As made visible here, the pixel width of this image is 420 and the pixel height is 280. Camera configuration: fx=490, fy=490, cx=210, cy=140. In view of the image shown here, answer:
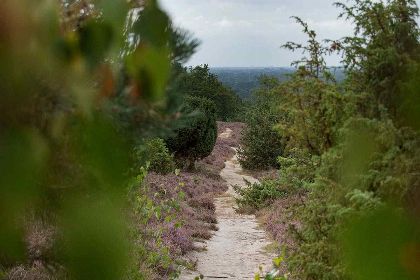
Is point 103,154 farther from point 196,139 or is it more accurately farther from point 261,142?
point 261,142

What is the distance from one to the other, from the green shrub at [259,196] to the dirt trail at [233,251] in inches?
14.9

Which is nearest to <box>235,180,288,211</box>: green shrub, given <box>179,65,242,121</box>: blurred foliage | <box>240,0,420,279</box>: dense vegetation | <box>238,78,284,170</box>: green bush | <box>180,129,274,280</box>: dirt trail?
<box>180,129,274,280</box>: dirt trail

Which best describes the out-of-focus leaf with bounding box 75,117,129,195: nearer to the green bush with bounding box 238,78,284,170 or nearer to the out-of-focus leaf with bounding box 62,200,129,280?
the out-of-focus leaf with bounding box 62,200,129,280

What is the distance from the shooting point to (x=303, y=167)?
326 centimetres

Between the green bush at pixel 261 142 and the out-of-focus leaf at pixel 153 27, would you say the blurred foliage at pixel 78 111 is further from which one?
the green bush at pixel 261 142

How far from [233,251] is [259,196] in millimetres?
4400

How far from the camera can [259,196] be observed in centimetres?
1263

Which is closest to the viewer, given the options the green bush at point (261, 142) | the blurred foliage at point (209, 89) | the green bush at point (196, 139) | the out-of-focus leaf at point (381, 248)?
the out-of-focus leaf at point (381, 248)

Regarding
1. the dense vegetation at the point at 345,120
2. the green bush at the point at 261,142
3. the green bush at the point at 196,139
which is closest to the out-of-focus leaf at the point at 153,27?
the dense vegetation at the point at 345,120

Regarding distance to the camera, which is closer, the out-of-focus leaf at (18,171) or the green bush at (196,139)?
the out-of-focus leaf at (18,171)

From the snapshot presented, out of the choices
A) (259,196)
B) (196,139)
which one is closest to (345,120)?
(259,196)

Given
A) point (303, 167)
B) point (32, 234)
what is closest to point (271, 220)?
point (303, 167)

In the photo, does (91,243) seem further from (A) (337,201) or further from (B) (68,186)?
(A) (337,201)

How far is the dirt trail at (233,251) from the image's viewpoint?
7.12 meters
